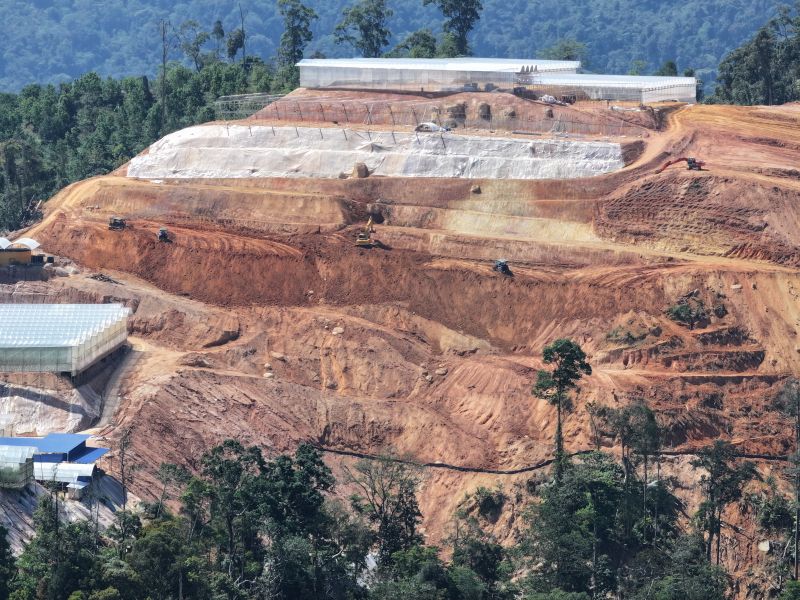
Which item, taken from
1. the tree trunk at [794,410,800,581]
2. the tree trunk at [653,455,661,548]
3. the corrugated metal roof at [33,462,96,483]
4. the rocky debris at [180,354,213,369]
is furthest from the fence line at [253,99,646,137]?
the corrugated metal roof at [33,462,96,483]

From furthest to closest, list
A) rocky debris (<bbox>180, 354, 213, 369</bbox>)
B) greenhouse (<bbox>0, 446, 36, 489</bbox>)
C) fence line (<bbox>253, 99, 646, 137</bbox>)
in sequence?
fence line (<bbox>253, 99, 646, 137</bbox>)
rocky debris (<bbox>180, 354, 213, 369</bbox>)
greenhouse (<bbox>0, 446, 36, 489</bbox>)

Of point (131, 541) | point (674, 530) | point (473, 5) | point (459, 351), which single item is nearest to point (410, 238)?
point (459, 351)

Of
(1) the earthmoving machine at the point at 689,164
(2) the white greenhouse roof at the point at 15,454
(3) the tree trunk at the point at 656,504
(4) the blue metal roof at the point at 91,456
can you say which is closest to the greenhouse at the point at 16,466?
(2) the white greenhouse roof at the point at 15,454

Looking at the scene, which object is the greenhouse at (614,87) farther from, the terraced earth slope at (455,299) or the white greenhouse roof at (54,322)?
the white greenhouse roof at (54,322)

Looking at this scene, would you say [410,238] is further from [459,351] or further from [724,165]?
[724,165]

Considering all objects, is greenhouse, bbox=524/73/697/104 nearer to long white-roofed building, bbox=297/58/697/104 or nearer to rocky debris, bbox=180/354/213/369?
long white-roofed building, bbox=297/58/697/104

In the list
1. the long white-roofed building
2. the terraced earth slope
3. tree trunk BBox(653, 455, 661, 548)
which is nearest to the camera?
tree trunk BBox(653, 455, 661, 548)
